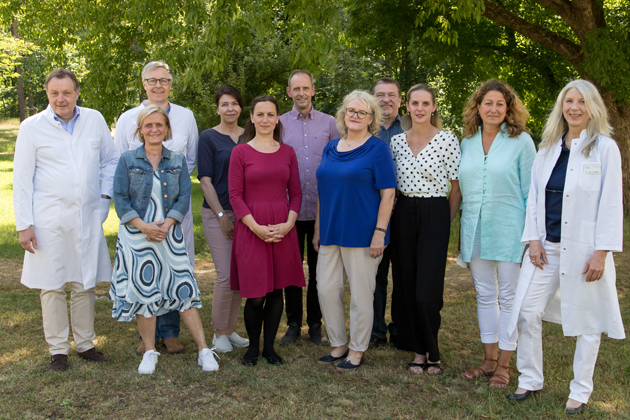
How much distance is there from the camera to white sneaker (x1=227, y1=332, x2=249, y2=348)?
4.98 meters

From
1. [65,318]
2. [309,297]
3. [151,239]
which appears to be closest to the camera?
[151,239]

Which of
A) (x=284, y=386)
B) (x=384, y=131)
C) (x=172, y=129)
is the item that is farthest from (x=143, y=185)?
(x=384, y=131)

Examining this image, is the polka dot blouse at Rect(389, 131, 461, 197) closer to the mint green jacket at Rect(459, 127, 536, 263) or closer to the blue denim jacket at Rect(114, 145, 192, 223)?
the mint green jacket at Rect(459, 127, 536, 263)

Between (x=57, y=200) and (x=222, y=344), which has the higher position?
(x=57, y=200)

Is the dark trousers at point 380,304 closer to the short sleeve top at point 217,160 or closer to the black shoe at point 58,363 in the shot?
the short sleeve top at point 217,160

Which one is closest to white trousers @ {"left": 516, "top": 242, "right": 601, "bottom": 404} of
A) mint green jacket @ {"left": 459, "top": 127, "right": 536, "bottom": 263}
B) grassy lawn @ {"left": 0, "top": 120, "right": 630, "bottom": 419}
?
grassy lawn @ {"left": 0, "top": 120, "right": 630, "bottom": 419}

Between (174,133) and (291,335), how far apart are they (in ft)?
7.15

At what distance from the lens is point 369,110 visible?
4293 mm

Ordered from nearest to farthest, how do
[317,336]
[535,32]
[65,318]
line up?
1. [65,318]
2. [317,336]
3. [535,32]

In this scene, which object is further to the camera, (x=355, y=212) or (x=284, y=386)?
(x=355, y=212)

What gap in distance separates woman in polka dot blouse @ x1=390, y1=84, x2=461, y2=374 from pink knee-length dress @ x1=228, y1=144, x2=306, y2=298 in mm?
862

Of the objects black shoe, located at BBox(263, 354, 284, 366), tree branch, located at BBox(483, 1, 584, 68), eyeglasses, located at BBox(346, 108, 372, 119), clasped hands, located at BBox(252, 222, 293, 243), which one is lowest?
black shoe, located at BBox(263, 354, 284, 366)

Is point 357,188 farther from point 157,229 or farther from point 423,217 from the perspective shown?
point 157,229

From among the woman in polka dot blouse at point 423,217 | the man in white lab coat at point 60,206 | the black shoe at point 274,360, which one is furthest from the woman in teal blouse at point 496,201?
the man in white lab coat at point 60,206
